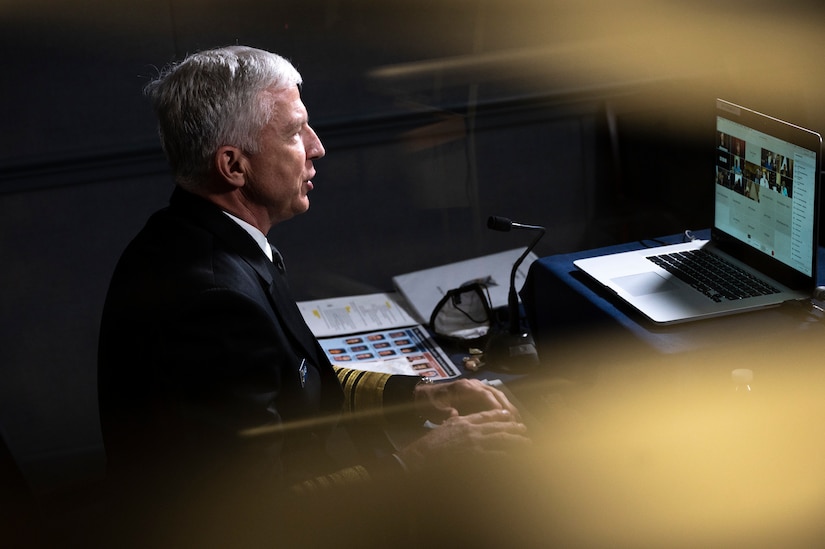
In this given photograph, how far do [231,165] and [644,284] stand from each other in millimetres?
741

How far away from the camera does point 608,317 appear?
1.59m

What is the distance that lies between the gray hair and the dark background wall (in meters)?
1.11

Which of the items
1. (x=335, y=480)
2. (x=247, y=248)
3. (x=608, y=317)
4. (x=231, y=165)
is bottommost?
(x=335, y=480)

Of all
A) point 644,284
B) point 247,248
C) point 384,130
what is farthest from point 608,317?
point 384,130

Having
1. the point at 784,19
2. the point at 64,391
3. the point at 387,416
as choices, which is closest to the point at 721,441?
the point at 387,416

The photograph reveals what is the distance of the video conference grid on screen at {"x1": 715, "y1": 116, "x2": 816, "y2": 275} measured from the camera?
4.81ft

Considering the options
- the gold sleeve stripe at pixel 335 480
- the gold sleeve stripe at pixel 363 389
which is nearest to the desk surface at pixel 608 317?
the gold sleeve stripe at pixel 363 389

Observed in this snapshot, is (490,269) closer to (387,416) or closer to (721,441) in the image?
(387,416)

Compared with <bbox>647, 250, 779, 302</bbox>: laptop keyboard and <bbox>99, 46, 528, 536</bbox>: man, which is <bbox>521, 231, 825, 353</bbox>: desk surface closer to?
<bbox>647, 250, 779, 302</bbox>: laptop keyboard

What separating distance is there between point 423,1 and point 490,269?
852mm

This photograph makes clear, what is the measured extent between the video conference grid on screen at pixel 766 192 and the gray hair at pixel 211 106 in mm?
801

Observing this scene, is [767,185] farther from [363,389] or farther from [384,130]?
[384,130]

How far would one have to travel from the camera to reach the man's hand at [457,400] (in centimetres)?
162

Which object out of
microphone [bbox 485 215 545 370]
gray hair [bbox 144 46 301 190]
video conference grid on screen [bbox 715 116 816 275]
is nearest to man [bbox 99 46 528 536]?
gray hair [bbox 144 46 301 190]
